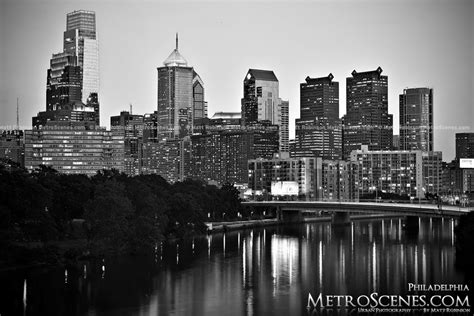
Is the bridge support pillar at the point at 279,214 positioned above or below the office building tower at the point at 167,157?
below

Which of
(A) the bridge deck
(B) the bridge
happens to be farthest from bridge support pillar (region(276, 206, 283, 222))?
(A) the bridge deck

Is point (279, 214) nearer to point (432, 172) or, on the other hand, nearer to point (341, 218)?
point (341, 218)

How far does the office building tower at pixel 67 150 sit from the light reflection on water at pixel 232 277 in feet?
196

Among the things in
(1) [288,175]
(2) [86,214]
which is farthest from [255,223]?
(1) [288,175]

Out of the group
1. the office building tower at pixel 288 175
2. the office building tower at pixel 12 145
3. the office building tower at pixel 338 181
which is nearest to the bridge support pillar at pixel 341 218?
the office building tower at pixel 288 175

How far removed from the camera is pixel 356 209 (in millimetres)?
72312

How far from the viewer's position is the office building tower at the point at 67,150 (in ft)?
387

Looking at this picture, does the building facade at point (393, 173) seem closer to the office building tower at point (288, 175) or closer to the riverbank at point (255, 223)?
the office building tower at point (288, 175)

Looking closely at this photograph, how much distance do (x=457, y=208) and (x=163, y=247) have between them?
23972mm

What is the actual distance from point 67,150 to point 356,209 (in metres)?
58.7

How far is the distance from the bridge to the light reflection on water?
2.59 m

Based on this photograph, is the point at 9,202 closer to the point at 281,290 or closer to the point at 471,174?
the point at 281,290

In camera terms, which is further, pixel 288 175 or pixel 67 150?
pixel 288 175

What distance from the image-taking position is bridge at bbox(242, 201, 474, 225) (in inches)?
2478
